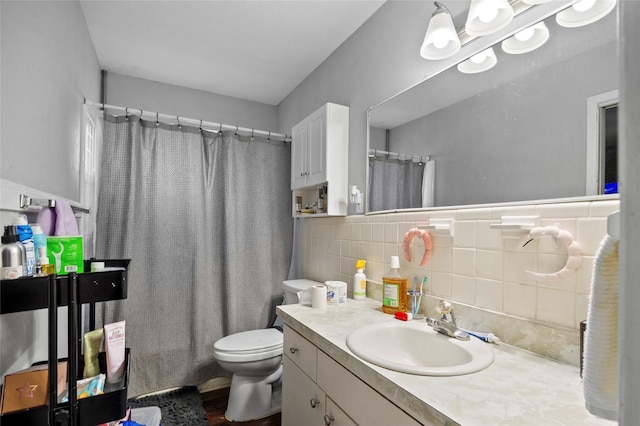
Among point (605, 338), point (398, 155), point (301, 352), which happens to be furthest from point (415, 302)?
point (605, 338)

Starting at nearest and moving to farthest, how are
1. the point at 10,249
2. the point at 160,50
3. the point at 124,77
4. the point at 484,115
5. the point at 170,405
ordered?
1. the point at 10,249
2. the point at 484,115
3. the point at 170,405
4. the point at 160,50
5. the point at 124,77

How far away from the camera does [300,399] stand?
4.23 ft

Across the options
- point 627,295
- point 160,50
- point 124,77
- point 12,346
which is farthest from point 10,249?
point 124,77

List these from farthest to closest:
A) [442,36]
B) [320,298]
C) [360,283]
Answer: [360,283], [320,298], [442,36]

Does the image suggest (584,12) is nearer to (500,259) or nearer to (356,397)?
(500,259)

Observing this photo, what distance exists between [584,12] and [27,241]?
5.44ft

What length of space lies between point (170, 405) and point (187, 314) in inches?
21.9

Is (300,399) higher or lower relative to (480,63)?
lower

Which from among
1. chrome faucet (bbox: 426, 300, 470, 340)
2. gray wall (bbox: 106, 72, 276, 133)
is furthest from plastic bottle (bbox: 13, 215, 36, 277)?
gray wall (bbox: 106, 72, 276, 133)

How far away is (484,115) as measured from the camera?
1200mm

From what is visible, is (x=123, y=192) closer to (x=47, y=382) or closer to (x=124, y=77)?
(x=124, y=77)

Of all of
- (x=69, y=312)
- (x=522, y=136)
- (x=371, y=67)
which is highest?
(x=371, y=67)

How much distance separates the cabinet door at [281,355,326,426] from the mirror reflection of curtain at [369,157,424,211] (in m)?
0.89

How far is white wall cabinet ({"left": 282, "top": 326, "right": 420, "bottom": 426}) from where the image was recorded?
87 centimetres
